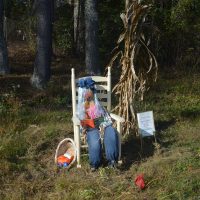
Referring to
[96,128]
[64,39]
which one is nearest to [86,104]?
[96,128]

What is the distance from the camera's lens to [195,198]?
6078mm

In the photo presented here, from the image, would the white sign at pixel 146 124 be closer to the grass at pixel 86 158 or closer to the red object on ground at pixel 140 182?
the grass at pixel 86 158

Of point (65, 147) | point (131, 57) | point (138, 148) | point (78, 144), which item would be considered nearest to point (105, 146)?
point (78, 144)

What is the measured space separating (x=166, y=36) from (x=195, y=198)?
398 inches

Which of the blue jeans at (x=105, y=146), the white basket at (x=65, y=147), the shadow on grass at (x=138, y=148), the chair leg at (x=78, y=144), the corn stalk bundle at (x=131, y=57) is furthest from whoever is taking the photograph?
the corn stalk bundle at (x=131, y=57)

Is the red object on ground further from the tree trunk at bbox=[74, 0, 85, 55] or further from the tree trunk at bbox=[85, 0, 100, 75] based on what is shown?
the tree trunk at bbox=[74, 0, 85, 55]

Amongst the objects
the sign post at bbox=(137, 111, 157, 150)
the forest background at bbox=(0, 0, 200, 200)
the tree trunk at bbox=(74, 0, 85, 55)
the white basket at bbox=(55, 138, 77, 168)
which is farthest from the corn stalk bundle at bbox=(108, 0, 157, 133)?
the tree trunk at bbox=(74, 0, 85, 55)

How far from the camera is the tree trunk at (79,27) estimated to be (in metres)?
17.8

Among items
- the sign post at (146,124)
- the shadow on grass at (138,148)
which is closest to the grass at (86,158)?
the shadow on grass at (138,148)

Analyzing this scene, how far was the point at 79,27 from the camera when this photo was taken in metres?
17.9

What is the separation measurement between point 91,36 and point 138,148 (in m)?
6.16

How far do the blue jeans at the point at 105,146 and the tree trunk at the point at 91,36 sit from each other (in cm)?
680

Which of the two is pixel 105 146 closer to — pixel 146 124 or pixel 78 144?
pixel 78 144

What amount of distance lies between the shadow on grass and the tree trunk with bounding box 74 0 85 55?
9.71 meters
